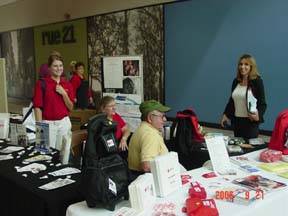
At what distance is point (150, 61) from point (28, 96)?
346 cm

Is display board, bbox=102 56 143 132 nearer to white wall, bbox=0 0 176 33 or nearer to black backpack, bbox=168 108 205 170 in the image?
white wall, bbox=0 0 176 33

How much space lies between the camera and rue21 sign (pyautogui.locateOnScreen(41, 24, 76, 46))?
541 cm

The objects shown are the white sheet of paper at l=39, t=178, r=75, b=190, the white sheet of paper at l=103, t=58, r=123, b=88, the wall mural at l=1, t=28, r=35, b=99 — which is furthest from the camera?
the wall mural at l=1, t=28, r=35, b=99

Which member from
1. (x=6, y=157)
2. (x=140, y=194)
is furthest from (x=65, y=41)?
(x=140, y=194)

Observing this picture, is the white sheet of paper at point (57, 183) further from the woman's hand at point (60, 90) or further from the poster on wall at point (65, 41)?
the poster on wall at point (65, 41)

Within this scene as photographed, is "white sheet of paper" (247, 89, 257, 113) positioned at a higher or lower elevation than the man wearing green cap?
higher

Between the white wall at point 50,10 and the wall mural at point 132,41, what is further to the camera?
the white wall at point 50,10

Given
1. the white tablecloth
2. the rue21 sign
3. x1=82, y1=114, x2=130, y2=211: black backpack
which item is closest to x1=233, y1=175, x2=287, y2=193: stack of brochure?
the white tablecloth

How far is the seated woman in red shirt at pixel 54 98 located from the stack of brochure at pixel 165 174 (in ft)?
4.66

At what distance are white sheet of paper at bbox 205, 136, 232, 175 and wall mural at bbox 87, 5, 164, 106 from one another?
2.31 metres

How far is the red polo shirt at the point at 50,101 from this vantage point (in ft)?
9.18

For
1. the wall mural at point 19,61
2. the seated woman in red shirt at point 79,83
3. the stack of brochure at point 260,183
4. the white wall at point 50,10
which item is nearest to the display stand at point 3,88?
the seated woman in red shirt at point 79,83

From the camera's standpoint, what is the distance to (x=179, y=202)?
4.72 feet

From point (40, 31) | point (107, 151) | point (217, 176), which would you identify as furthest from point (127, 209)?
point (40, 31)
